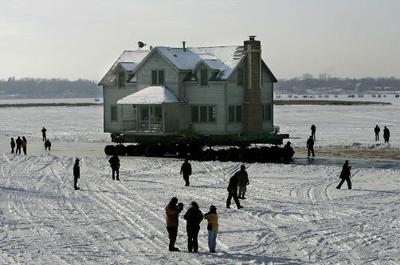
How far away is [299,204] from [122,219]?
688cm

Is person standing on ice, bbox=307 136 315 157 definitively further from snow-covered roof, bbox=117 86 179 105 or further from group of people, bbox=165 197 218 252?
group of people, bbox=165 197 218 252

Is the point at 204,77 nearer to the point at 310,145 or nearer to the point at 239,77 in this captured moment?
the point at 239,77

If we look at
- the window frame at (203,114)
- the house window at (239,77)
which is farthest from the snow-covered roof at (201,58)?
the window frame at (203,114)

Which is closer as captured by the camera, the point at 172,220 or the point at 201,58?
the point at 172,220

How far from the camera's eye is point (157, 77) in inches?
1869

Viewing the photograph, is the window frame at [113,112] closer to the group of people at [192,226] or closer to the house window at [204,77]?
the house window at [204,77]

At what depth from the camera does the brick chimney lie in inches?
1795

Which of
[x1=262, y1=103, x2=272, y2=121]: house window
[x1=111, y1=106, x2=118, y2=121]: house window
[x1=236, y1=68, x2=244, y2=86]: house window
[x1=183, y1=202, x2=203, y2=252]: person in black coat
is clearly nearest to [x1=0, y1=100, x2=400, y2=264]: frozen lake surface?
[x1=183, y1=202, x2=203, y2=252]: person in black coat

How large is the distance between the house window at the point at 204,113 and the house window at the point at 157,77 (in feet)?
10.2

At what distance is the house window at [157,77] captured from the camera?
47.2 m

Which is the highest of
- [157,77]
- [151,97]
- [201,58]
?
[201,58]

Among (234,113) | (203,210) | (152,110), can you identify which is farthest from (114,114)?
(203,210)

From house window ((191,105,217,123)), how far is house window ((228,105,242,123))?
1.00 m

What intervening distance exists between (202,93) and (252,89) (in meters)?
3.40
